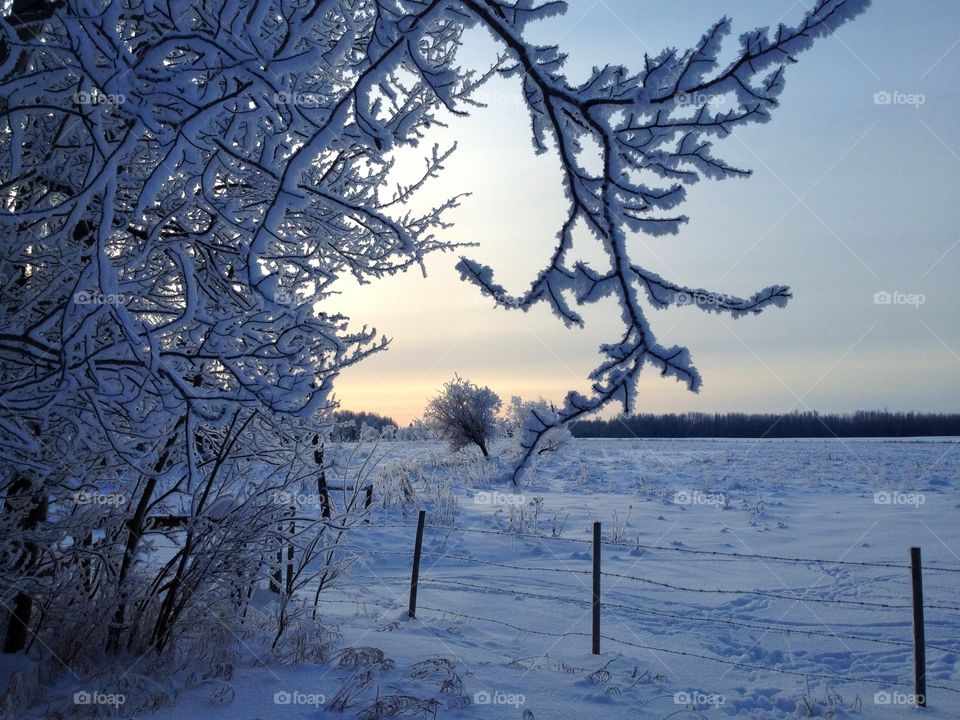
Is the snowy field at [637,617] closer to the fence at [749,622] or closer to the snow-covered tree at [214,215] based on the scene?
the fence at [749,622]

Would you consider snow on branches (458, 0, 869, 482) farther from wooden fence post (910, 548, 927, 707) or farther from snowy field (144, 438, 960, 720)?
wooden fence post (910, 548, 927, 707)

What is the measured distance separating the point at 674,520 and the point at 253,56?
14.1 metres

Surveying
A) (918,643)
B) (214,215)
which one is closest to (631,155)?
(214,215)

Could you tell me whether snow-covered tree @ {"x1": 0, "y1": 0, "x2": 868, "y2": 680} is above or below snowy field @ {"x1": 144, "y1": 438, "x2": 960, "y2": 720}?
above

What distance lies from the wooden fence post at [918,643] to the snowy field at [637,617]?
105 mm

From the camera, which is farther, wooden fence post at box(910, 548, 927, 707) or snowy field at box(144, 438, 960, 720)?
wooden fence post at box(910, 548, 927, 707)

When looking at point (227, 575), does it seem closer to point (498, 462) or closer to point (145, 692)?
point (145, 692)

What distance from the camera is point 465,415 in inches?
Result: 1265

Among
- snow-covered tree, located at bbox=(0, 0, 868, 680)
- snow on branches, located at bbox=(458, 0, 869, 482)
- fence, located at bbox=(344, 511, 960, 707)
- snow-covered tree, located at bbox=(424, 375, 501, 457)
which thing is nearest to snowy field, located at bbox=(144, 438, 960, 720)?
fence, located at bbox=(344, 511, 960, 707)

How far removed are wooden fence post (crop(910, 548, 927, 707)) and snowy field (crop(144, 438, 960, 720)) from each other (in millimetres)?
105

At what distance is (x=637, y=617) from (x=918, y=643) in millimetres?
3036

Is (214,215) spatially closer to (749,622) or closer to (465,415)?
(749,622)

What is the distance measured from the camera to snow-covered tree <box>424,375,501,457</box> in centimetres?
3206

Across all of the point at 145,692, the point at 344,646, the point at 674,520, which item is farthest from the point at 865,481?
the point at 145,692
